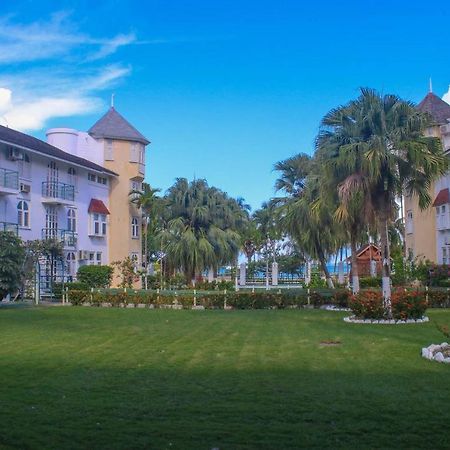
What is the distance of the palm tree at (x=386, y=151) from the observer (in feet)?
64.6

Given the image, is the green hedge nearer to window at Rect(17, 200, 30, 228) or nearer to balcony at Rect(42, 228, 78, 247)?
window at Rect(17, 200, 30, 228)


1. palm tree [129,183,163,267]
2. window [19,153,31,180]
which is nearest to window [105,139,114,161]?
palm tree [129,183,163,267]

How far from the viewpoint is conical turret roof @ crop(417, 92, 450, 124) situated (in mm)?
46188

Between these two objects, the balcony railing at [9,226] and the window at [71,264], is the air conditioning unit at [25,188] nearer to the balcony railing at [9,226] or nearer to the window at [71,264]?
the balcony railing at [9,226]

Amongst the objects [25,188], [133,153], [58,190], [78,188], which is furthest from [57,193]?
[133,153]

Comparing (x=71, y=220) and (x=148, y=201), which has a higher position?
(x=148, y=201)

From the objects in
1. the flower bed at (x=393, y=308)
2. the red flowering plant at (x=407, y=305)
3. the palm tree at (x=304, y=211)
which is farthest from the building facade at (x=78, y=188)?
the red flowering plant at (x=407, y=305)

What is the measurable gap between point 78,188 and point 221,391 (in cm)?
3566

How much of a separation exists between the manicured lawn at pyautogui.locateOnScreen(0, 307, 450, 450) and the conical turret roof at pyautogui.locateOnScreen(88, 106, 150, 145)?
3194 cm

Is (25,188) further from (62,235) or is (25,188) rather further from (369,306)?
(369,306)

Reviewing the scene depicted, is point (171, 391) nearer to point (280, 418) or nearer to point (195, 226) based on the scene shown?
point (280, 418)

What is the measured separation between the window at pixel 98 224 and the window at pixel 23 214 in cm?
723

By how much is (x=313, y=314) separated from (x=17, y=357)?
1465 centimetres

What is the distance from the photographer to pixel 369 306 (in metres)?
19.8
